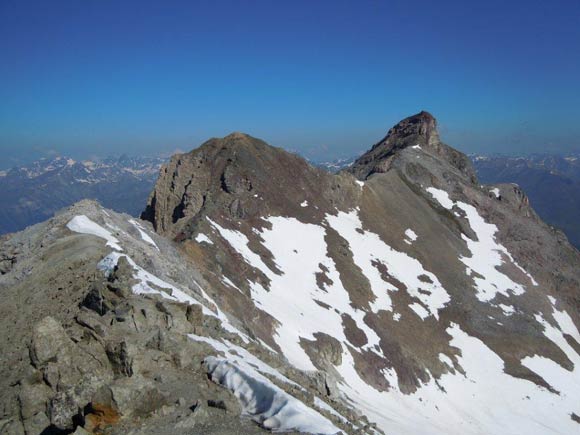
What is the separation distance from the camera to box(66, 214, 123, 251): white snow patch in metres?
31.7

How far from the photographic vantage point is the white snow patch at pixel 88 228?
31.7 m

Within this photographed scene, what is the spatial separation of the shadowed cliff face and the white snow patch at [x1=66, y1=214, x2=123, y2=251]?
10.7 meters

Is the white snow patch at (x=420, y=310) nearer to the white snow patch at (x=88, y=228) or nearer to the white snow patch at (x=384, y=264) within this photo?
the white snow patch at (x=384, y=264)

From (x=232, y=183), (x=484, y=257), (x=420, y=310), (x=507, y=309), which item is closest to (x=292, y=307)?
(x=420, y=310)

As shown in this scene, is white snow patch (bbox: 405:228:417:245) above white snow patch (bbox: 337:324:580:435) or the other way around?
above

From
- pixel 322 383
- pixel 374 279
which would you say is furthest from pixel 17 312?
pixel 374 279

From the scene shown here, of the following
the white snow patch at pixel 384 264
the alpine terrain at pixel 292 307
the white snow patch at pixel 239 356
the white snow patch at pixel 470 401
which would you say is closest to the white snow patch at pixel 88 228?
the alpine terrain at pixel 292 307

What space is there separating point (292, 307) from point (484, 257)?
53940mm

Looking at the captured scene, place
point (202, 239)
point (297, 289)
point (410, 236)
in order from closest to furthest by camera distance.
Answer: point (202, 239)
point (297, 289)
point (410, 236)

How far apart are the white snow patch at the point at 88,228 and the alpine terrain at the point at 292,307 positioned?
43 centimetres

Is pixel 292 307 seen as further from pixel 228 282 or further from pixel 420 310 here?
pixel 420 310

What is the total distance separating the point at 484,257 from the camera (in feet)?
291

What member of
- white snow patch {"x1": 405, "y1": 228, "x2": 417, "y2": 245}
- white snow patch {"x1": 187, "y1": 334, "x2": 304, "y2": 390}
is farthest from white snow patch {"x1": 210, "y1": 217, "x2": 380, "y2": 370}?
white snow patch {"x1": 187, "y1": 334, "x2": 304, "y2": 390}

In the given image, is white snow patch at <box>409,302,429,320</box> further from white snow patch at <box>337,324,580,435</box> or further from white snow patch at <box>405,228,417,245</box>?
white snow patch at <box>405,228,417,245</box>
